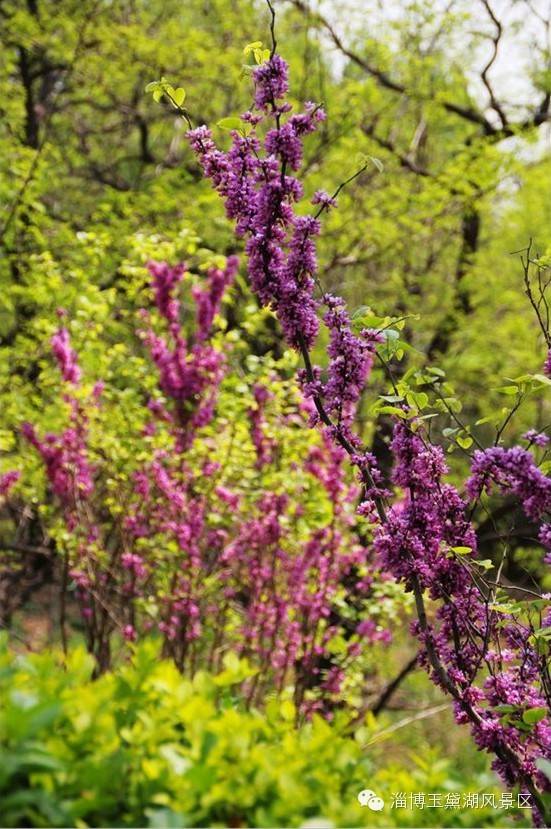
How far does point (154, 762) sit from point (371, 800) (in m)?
0.70

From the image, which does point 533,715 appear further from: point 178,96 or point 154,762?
point 178,96

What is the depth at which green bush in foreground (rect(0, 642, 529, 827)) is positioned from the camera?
1795mm

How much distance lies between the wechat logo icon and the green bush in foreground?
0.09ft

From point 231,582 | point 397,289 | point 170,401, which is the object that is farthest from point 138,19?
point 231,582

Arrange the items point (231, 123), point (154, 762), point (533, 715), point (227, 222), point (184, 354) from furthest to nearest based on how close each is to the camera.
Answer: point (227, 222) → point (184, 354) → point (231, 123) → point (533, 715) → point (154, 762)

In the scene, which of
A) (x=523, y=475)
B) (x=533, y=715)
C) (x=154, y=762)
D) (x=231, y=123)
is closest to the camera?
(x=154, y=762)

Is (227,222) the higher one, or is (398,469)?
(227,222)

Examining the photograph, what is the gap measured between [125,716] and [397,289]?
967 cm

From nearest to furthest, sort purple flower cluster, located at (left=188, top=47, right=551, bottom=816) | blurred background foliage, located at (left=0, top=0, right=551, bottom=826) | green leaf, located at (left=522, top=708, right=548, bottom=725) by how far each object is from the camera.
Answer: green leaf, located at (left=522, top=708, right=548, bottom=725) → purple flower cluster, located at (left=188, top=47, right=551, bottom=816) → blurred background foliage, located at (left=0, top=0, right=551, bottom=826)

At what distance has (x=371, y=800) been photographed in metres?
2.25

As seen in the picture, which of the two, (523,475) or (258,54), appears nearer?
(523,475)

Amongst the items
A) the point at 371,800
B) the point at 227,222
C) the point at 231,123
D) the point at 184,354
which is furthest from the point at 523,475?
the point at 227,222

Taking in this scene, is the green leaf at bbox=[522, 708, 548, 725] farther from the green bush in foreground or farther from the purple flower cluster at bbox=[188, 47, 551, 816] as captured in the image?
the green bush in foreground

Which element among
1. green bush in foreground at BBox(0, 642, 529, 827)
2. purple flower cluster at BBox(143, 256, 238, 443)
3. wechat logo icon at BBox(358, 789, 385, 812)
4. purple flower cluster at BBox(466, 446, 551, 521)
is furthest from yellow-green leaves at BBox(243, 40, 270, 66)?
purple flower cluster at BBox(143, 256, 238, 443)
